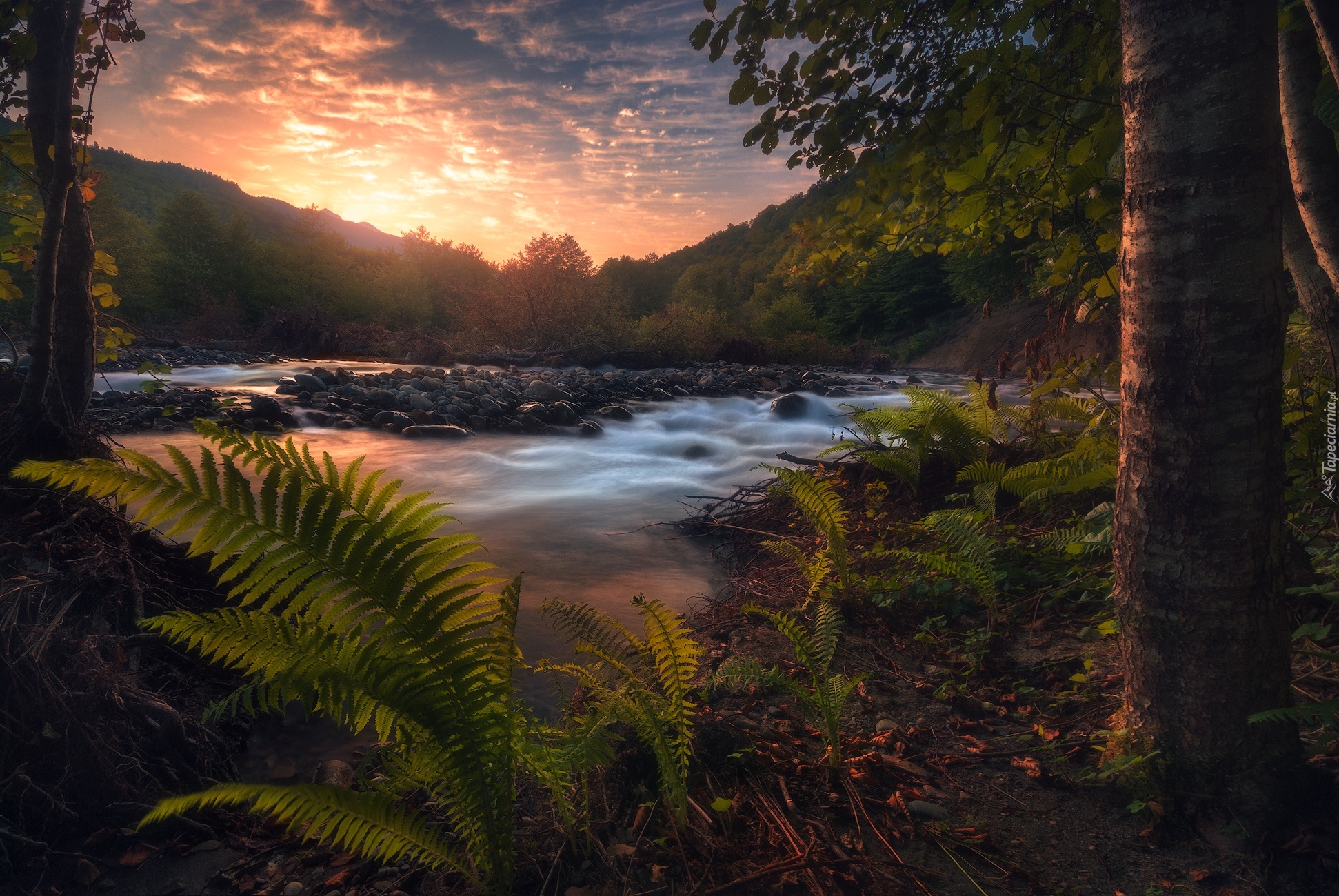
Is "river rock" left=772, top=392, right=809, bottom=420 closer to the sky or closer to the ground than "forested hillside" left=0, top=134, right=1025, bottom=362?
closer to the ground

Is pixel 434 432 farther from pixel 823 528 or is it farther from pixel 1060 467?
pixel 1060 467

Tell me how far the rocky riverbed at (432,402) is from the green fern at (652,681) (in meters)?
8.07

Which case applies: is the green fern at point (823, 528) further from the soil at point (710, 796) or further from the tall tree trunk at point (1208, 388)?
the tall tree trunk at point (1208, 388)

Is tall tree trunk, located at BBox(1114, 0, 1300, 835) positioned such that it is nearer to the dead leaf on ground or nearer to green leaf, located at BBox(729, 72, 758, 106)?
green leaf, located at BBox(729, 72, 758, 106)

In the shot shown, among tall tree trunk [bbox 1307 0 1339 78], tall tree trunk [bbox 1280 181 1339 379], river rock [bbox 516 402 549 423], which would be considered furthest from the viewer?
river rock [bbox 516 402 549 423]

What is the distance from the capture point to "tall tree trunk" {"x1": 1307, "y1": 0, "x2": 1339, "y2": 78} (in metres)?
2.01

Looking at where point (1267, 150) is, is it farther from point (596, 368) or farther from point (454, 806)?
point (596, 368)

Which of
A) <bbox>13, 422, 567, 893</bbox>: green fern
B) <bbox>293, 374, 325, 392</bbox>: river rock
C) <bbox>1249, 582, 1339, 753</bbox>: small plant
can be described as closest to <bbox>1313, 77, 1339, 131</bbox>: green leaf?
<bbox>1249, 582, 1339, 753</bbox>: small plant

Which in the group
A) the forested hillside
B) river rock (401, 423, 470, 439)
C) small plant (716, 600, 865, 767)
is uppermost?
the forested hillside

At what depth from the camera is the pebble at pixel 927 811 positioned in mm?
1914

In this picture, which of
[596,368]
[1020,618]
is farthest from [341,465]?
[596,368]

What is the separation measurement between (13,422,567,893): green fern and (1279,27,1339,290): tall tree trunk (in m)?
3.70

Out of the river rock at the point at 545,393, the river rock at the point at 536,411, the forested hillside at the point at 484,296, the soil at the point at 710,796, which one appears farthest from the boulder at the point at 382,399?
the soil at the point at 710,796

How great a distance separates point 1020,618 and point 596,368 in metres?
21.6
